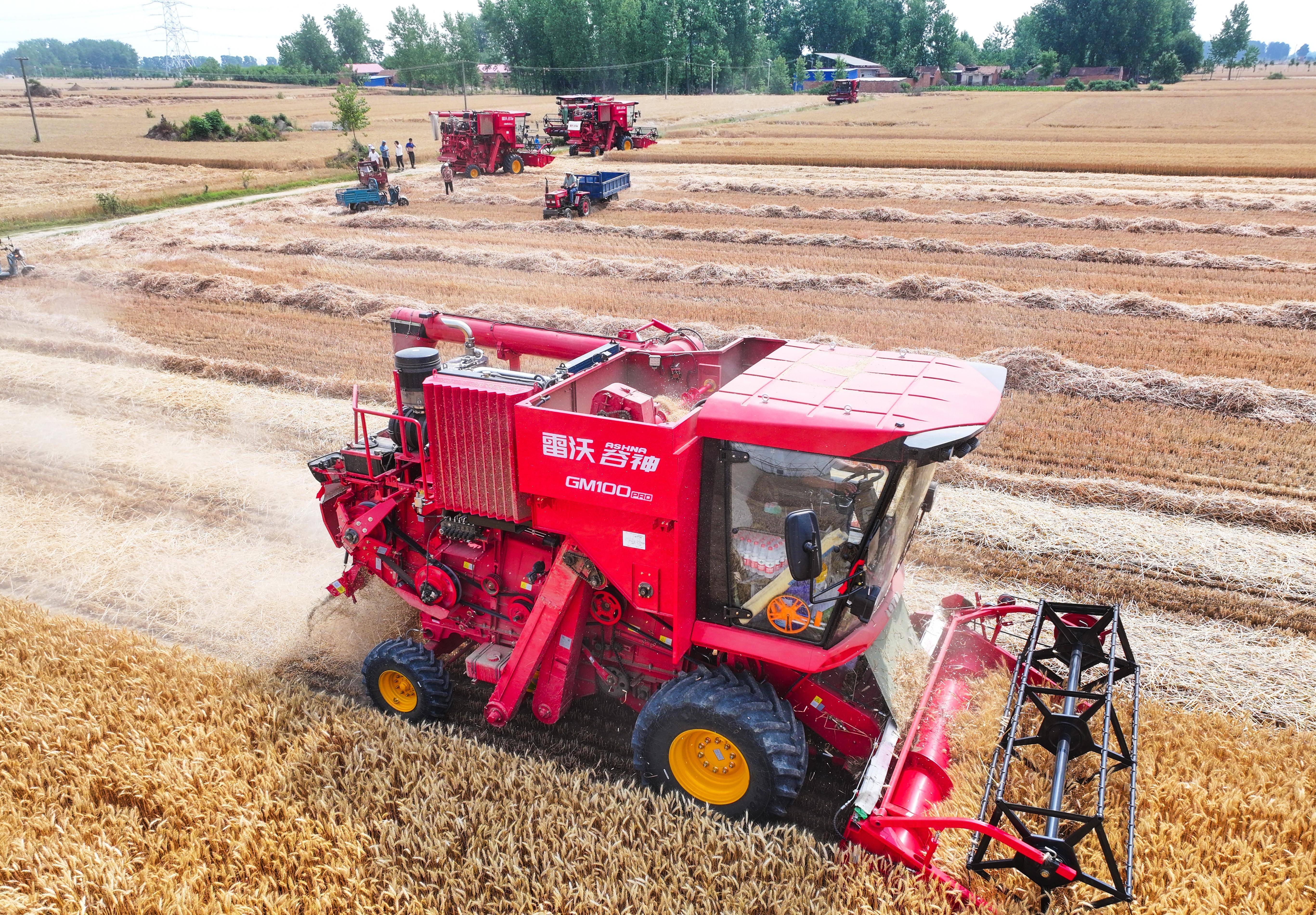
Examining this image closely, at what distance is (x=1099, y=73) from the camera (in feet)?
344

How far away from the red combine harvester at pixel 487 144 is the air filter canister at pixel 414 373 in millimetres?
29040

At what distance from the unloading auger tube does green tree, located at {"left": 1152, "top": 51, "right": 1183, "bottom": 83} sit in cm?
11322

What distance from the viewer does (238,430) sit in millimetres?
11125

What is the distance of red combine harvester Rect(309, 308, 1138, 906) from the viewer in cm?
445

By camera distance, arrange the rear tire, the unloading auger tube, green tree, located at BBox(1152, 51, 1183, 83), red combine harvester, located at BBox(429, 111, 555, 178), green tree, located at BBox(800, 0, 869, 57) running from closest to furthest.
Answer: the unloading auger tube → the rear tire → red combine harvester, located at BBox(429, 111, 555, 178) → green tree, located at BBox(1152, 51, 1183, 83) → green tree, located at BBox(800, 0, 869, 57)

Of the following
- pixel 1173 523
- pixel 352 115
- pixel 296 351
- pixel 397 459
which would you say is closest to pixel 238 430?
pixel 296 351

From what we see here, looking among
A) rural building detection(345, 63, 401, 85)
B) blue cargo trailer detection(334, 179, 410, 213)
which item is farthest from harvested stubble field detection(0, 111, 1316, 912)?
rural building detection(345, 63, 401, 85)

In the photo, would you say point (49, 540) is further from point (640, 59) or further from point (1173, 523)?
point (640, 59)

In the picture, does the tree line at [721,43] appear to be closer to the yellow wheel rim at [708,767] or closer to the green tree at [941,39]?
the green tree at [941,39]

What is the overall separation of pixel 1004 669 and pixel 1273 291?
1420cm

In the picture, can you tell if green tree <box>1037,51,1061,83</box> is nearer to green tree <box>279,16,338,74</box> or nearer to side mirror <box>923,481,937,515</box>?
green tree <box>279,16,338,74</box>

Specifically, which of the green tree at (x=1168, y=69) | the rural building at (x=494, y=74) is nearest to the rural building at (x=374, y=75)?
the rural building at (x=494, y=74)

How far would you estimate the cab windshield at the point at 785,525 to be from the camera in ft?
14.6

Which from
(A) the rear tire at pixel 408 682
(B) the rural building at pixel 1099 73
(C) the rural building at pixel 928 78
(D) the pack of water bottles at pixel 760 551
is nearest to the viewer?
(D) the pack of water bottles at pixel 760 551
